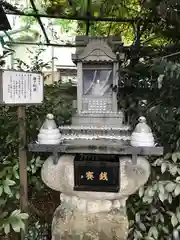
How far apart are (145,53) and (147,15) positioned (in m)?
0.48

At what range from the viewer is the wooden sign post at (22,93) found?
2.42m

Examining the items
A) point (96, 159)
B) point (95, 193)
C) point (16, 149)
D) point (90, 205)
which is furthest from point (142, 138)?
point (16, 149)

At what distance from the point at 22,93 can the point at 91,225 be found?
135 centimetres

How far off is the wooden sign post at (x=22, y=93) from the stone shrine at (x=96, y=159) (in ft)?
0.80

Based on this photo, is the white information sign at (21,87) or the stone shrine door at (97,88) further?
the stone shrine door at (97,88)

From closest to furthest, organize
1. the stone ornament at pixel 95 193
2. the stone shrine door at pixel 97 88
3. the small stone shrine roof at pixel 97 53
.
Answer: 1. the stone ornament at pixel 95 193
2. the small stone shrine roof at pixel 97 53
3. the stone shrine door at pixel 97 88

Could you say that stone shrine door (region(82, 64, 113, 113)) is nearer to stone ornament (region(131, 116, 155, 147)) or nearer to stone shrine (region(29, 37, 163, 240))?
stone shrine (region(29, 37, 163, 240))

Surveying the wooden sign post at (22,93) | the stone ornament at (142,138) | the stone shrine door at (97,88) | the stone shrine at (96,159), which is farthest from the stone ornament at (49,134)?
the stone ornament at (142,138)

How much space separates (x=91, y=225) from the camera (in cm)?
275

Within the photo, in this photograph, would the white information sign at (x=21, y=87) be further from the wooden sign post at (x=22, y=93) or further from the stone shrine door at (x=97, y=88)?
the stone shrine door at (x=97, y=88)

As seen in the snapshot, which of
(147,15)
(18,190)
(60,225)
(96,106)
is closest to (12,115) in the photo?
(18,190)

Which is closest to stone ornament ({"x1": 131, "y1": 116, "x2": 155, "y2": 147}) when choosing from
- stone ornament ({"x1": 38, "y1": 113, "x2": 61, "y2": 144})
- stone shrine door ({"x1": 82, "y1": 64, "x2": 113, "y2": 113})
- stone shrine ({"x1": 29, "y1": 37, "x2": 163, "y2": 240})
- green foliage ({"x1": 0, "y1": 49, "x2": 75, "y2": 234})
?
stone shrine ({"x1": 29, "y1": 37, "x2": 163, "y2": 240})

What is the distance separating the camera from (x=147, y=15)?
3688 millimetres

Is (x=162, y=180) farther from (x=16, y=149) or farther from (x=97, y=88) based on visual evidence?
(x=16, y=149)
